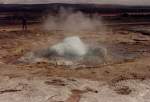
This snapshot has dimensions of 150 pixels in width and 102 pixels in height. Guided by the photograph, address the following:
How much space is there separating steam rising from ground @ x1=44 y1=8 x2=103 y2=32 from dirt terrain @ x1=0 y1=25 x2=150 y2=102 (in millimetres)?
4089

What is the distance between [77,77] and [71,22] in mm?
11311

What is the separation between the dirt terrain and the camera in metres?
9.91

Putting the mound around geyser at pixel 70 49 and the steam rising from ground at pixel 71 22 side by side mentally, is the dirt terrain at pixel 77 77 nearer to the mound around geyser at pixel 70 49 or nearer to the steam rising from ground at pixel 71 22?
the mound around geyser at pixel 70 49

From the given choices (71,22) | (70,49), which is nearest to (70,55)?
(70,49)

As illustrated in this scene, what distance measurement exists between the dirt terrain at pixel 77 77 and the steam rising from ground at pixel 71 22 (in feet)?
13.4

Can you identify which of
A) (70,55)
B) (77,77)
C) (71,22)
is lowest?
(71,22)

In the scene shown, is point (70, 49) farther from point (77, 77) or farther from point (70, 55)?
point (77, 77)

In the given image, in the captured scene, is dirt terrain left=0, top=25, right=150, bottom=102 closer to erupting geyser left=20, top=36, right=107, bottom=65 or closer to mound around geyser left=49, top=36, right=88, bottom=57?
erupting geyser left=20, top=36, right=107, bottom=65

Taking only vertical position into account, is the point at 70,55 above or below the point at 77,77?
below

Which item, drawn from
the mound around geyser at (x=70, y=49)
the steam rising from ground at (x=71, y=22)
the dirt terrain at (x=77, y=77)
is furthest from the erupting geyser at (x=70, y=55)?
the steam rising from ground at (x=71, y=22)

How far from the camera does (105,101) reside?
956cm

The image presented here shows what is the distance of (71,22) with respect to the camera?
22.5 metres

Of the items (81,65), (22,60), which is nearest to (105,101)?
(81,65)

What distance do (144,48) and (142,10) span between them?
10.2 m
